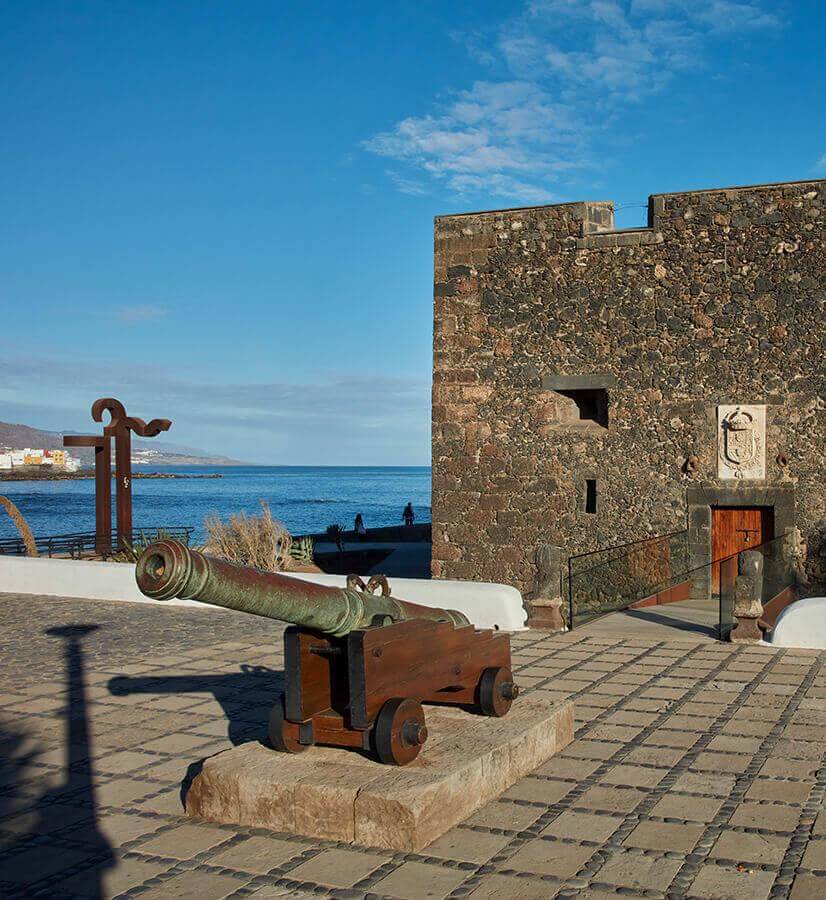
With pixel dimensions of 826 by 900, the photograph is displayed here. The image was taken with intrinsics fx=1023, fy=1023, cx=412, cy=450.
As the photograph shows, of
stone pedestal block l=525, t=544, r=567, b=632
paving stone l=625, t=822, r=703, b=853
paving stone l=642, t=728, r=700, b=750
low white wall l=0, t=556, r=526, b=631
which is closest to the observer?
paving stone l=625, t=822, r=703, b=853

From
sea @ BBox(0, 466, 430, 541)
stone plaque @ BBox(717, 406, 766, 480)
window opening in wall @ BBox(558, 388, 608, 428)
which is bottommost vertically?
sea @ BBox(0, 466, 430, 541)

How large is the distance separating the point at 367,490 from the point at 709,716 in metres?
109

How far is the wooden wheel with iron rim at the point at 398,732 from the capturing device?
4.15m

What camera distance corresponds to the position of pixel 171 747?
5320 millimetres

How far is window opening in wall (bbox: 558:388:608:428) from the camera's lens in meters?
12.9

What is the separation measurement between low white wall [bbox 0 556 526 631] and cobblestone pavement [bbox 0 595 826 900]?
136 centimetres

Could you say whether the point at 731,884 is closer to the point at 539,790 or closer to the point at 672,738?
the point at 539,790

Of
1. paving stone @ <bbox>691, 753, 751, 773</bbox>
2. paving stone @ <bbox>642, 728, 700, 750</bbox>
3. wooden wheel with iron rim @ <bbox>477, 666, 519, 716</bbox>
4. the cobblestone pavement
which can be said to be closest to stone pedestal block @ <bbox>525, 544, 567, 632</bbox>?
the cobblestone pavement

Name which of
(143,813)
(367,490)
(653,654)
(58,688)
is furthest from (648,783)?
(367,490)

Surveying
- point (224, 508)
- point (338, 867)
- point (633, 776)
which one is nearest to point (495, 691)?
point (633, 776)

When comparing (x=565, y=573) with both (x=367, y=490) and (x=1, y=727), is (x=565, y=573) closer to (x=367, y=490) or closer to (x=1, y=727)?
(x=1, y=727)

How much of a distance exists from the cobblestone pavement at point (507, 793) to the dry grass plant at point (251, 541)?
739cm

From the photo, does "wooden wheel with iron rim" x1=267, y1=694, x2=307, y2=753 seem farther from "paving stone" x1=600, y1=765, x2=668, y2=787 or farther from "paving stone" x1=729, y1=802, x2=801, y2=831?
"paving stone" x1=729, y1=802, x2=801, y2=831

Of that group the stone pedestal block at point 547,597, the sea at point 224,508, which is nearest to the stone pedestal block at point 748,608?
the stone pedestal block at point 547,597
